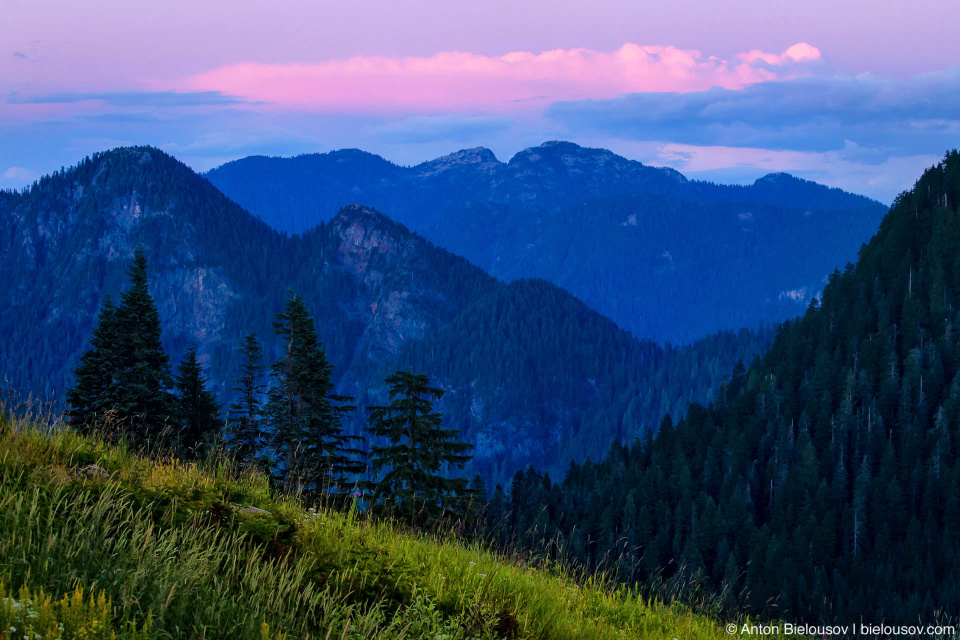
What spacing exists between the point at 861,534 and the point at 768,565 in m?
25.9

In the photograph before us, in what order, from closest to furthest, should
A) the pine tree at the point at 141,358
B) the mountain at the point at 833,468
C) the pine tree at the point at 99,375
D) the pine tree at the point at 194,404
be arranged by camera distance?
the pine tree at the point at 99,375, the pine tree at the point at 141,358, the pine tree at the point at 194,404, the mountain at the point at 833,468

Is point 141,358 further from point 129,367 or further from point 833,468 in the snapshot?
point 833,468

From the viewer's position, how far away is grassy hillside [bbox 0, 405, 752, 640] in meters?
5.59

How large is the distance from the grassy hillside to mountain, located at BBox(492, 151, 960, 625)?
3072 inches

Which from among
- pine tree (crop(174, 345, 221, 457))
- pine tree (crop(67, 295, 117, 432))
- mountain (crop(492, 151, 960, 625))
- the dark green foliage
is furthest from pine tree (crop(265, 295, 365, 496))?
mountain (crop(492, 151, 960, 625))

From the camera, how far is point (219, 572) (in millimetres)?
6629

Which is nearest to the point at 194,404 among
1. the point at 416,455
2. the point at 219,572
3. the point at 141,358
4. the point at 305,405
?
the point at 141,358

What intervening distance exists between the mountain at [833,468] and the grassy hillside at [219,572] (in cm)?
7803

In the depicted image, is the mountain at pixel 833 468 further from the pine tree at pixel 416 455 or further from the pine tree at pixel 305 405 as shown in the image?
the pine tree at pixel 416 455

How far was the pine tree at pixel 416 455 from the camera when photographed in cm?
2580

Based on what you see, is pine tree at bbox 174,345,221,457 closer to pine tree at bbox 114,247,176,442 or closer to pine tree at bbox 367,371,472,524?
pine tree at bbox 114,247,176,442

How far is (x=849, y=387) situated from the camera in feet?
474

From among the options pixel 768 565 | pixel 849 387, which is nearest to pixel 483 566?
pixel 768 565

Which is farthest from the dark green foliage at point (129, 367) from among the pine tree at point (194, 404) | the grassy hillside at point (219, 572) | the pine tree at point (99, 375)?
the grassy hillside at point (219, 572)
